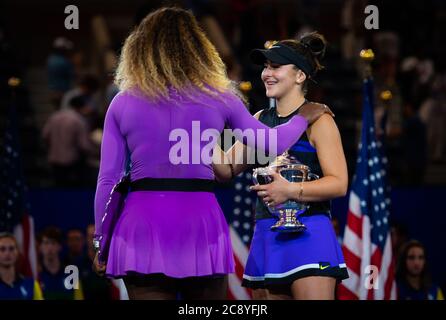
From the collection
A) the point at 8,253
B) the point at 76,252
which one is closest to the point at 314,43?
the point at 8,253

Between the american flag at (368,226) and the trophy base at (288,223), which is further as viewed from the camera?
the american flag at (368,226)

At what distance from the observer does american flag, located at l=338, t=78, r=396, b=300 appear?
25.6 feet

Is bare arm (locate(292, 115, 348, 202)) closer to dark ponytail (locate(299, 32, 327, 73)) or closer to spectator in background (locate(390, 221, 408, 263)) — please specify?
dark ponytail (locate(299, 32, 327, 73))

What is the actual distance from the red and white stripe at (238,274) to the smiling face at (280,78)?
3485mm

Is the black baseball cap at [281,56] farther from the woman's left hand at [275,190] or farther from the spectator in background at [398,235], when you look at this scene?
the spectator in background at [398,235]

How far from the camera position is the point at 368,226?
794 cm

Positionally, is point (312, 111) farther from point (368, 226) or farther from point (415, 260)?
point (415, 260)

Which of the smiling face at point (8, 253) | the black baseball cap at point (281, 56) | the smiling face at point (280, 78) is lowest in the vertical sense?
the smiling face at point (8, 253)

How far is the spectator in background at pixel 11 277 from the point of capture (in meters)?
7.77

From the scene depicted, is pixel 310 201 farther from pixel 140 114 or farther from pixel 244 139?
pixel 140 114

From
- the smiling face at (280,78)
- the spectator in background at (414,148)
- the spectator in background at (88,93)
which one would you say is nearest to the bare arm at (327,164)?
the smiling face at (280,78)

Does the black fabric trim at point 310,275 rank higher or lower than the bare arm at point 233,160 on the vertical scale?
lower

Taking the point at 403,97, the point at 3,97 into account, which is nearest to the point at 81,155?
the point at 3,97

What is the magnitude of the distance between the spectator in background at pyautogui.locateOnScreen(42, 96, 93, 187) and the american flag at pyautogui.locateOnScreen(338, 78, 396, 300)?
4.43 metres
